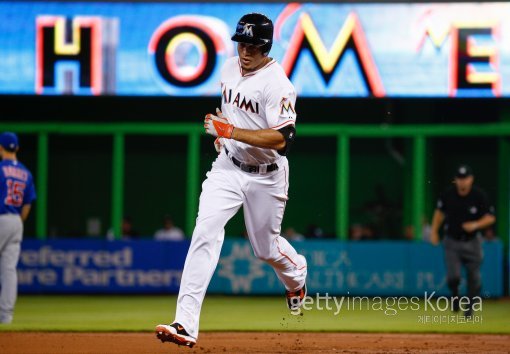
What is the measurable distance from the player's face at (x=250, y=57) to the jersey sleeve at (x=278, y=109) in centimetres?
27

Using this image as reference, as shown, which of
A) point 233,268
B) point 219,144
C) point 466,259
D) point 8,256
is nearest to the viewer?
point 219,144

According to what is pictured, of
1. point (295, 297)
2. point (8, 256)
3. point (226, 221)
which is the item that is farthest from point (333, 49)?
point (226, 221)

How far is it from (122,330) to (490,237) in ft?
28.4

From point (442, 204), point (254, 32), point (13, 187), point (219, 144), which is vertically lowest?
point (442, 204)

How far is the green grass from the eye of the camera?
10414mm

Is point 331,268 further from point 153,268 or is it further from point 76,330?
point 76,330

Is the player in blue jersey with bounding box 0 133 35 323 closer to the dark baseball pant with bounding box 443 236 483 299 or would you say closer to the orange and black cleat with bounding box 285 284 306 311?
the orange and black cleat with bounding box 285 284 306 311

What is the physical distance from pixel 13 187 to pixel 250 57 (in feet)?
13.1

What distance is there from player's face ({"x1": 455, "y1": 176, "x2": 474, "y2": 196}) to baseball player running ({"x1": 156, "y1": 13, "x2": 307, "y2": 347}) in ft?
14.5

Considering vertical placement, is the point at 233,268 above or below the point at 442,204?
below

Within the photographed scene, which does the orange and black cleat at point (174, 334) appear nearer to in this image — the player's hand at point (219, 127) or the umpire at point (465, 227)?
the player's hand at point (219, 127)

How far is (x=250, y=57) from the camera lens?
7141 mm

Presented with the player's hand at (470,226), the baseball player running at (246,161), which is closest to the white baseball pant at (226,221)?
the baseball player running at (246,161)

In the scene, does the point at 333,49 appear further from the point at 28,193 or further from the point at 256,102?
the point at 256,102
